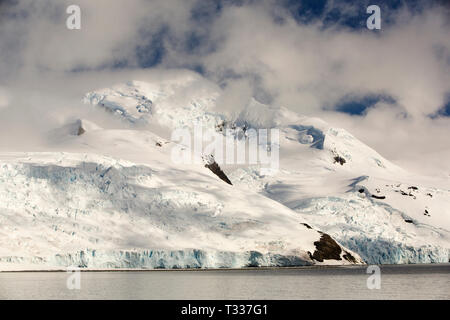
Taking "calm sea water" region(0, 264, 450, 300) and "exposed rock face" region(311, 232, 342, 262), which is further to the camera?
"exposed rock face" region(311, 232, 342, 262)

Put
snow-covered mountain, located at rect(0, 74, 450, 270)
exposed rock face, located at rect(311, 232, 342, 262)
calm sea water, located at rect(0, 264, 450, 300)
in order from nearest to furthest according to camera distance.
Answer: calm sea water, located at rect(0, 264, 450, 300), snow-covered mountain, located at rect(0, 74, 450, 270), exposed rock face, located at rect(311, 232, 342, 262)

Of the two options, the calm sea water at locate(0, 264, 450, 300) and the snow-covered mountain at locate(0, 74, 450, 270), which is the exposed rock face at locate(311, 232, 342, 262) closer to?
the snow-covered mountain at locate(0, 74, 450, 270)

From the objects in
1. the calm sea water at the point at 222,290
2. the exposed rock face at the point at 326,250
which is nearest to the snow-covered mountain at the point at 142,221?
the exposed rock face at the point at 326,250

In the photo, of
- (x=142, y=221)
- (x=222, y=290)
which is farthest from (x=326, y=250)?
(x=222, y=290)

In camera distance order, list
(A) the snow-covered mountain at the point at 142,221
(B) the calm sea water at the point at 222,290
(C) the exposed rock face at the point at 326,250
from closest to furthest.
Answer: (B) the calm sea water at the point at 222,290
(A) the snow-covered mountain at the point at 142,221
(C) the exposed rock face at the point at 326,250

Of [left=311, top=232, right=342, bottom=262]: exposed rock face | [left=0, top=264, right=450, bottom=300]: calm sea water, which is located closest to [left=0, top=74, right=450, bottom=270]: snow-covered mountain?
[left=311, top=232, right=342, bottom=262]: exposed rock face

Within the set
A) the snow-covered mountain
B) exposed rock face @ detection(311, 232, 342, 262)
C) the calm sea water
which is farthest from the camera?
exposed rock face @ detection(311, 232, 342, 262)

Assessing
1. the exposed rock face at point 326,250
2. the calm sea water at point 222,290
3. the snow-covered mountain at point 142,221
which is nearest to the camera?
the calm sea water at point 222,290

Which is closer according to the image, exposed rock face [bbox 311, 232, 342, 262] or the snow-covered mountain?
the snow-covered mountain

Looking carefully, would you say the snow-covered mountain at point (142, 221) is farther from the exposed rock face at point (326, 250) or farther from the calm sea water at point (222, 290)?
the calm sea water at point (222, 290)

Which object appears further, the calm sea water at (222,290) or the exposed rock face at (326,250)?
the exposed rock face at (326,250)

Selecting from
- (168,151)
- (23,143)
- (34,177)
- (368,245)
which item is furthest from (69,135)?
(368,245)

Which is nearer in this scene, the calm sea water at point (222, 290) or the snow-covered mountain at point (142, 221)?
the calm sea water at point (222, 290)
